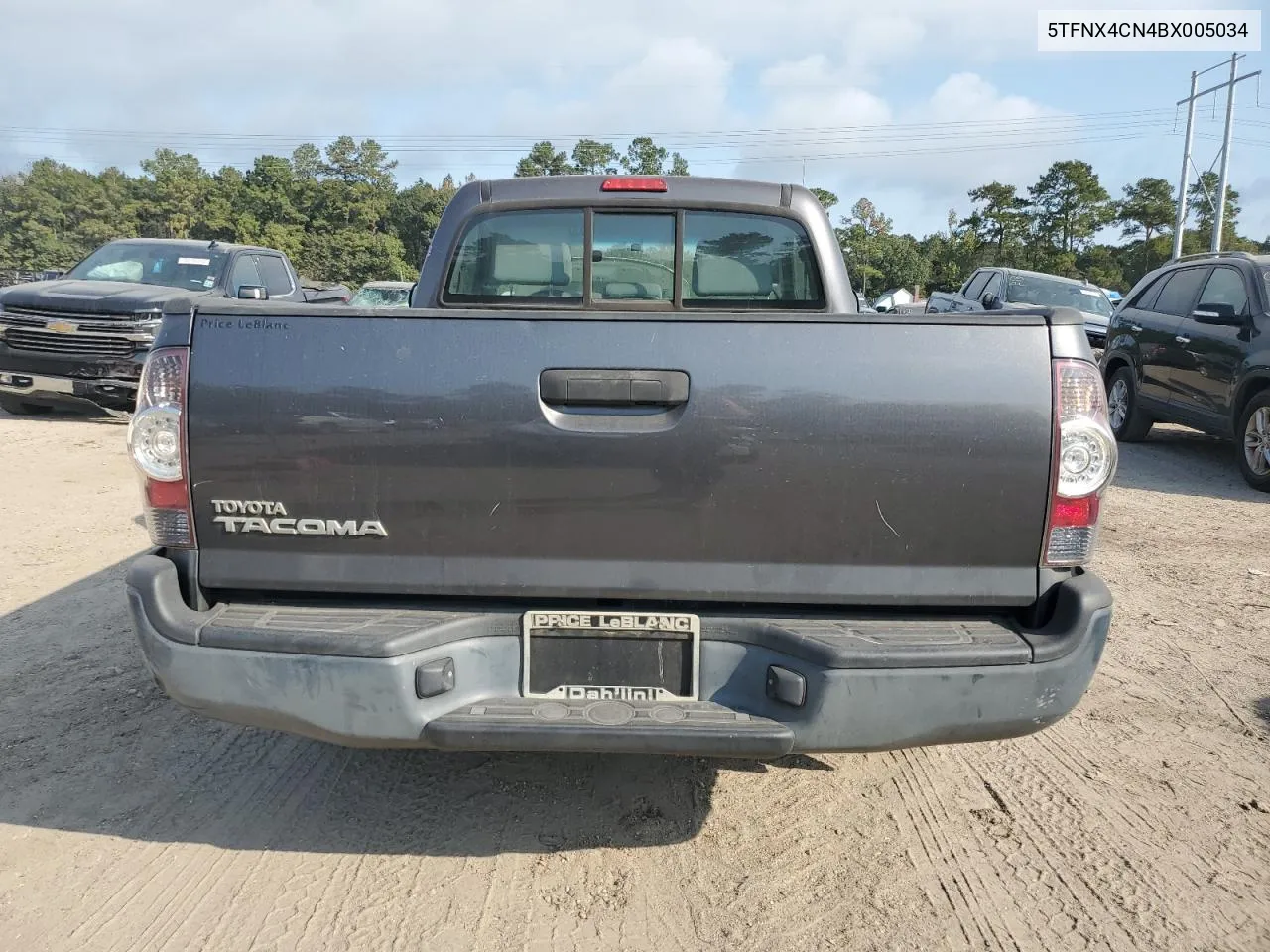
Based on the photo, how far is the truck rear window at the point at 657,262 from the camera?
376 centimetres

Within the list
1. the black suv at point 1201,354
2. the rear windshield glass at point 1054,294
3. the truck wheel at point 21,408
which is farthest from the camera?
the rear windshield glass at point 1054,294

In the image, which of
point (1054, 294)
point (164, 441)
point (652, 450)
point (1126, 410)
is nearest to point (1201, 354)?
point (1126, 410)

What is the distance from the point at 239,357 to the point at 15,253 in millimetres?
58612

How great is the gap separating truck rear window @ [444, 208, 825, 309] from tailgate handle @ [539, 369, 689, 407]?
4.57 feet

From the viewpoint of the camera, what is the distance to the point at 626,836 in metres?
2.98

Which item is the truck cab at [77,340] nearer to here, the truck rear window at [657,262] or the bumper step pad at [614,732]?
the truck rear window at [657,262]

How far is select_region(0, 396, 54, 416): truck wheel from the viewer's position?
10.8m

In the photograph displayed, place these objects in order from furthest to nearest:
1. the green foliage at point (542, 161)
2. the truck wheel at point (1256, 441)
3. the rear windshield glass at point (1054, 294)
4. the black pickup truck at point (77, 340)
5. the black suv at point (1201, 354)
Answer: the green foliage at point (542, 161)
the rear windshield glass at point (1054, 294)
the black pickup truck at point (77, 340)
the black suv at point (1201, 354)
the truck wheel at point (1256, 441)

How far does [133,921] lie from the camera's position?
2.52m

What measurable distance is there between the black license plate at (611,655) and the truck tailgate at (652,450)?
0.27ft

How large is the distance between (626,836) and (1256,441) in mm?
7248

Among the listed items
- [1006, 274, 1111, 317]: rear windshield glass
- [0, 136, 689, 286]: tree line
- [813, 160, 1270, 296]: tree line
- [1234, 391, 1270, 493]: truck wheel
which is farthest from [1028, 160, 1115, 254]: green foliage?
[1234, 391, 1270, 493]: truck wheel

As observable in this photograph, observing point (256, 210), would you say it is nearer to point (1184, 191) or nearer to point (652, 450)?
point (1184, 191)

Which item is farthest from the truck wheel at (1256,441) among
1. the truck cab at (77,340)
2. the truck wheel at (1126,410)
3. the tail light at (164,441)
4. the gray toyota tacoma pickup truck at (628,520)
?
the truck cab at (77,340)
